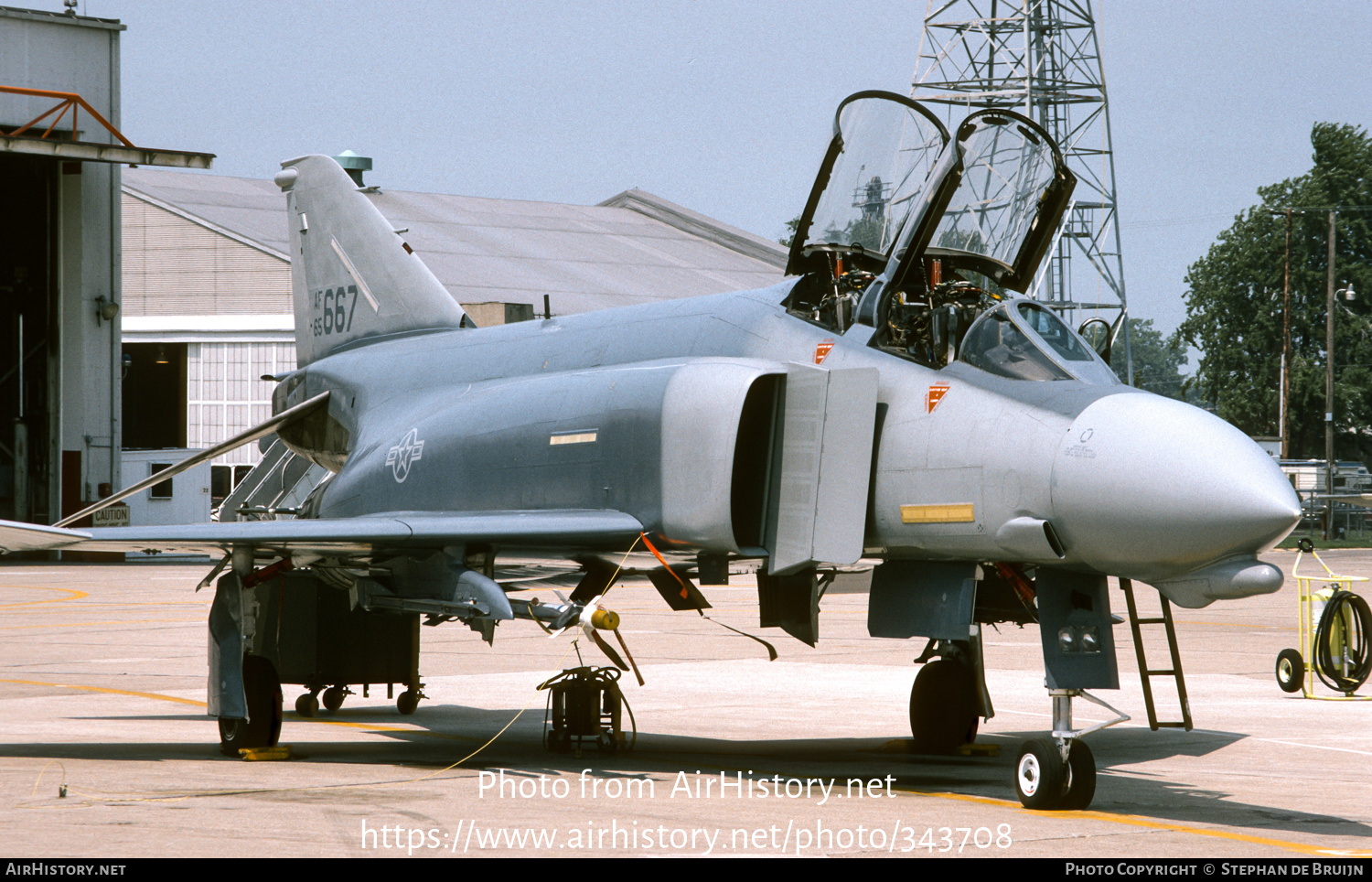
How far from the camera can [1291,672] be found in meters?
14.8

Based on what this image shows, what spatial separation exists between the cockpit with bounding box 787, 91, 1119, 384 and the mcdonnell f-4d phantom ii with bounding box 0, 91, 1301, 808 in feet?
0.06

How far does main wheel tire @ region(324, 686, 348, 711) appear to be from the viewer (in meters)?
13.7

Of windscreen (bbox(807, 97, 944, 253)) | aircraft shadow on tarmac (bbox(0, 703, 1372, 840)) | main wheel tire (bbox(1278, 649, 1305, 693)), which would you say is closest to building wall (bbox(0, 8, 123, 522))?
aircraft shadow on tarmac (bbox(0, 703, 1372, 840))

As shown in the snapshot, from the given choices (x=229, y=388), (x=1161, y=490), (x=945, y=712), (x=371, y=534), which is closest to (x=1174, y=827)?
(x=1161, y=490)

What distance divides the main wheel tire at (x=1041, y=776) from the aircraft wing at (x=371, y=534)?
276cm

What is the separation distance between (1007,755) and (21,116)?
103ft

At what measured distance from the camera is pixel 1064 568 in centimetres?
838

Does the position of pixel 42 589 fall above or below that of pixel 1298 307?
below

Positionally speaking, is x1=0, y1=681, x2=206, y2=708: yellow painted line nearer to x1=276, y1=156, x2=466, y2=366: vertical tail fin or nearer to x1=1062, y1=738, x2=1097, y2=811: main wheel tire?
x1=276, y1=156, x2=466, y2=366: vertical tail fin

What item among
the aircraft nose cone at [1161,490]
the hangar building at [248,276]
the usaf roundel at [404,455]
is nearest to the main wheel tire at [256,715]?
the usaf roundel at [404,455]

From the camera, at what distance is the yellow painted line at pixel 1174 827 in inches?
279

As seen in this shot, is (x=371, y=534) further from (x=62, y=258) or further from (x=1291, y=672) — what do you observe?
(x=62, y=258)

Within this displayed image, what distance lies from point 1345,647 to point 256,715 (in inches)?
411

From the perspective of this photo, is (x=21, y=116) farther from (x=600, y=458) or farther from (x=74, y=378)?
(x=600, y=458)
